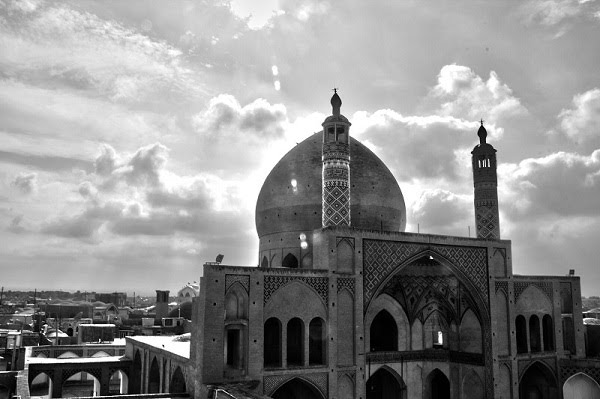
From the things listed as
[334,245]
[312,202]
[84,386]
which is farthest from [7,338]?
[334,245]

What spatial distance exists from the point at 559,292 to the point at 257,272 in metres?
9.60

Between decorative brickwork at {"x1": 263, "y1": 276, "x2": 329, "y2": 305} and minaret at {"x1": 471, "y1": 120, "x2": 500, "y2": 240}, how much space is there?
604 centimetres

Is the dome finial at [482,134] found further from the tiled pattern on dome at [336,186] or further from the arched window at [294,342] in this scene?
the arched window at [294,342]

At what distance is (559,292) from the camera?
16188 mm

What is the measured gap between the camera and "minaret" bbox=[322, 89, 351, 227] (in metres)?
13.4

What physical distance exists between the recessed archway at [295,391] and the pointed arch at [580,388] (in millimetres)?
7976

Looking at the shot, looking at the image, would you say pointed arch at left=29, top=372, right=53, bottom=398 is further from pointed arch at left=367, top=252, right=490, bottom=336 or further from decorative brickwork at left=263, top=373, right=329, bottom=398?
pointed arch at left=367, top=252, right=490, bottom=336

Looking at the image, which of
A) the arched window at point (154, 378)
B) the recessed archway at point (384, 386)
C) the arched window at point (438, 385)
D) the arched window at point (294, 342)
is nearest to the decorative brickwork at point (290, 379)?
the arched window at point (294, 342)

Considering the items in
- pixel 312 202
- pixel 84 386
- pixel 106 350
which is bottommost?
pixel 84 386

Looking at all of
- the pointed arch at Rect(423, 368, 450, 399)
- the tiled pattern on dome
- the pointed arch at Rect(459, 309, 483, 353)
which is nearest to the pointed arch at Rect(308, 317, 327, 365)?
the tiled pattern on dome

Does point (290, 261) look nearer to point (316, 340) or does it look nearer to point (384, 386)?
point (316, 340)

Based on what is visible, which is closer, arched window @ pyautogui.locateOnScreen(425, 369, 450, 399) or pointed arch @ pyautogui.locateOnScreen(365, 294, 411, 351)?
pointed arch @ pyautogui.locateOnScreen(365, 294, 411, 351)

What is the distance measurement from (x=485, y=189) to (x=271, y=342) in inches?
324

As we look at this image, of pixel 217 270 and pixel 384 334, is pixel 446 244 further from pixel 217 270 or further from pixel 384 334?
pixel 217 270
